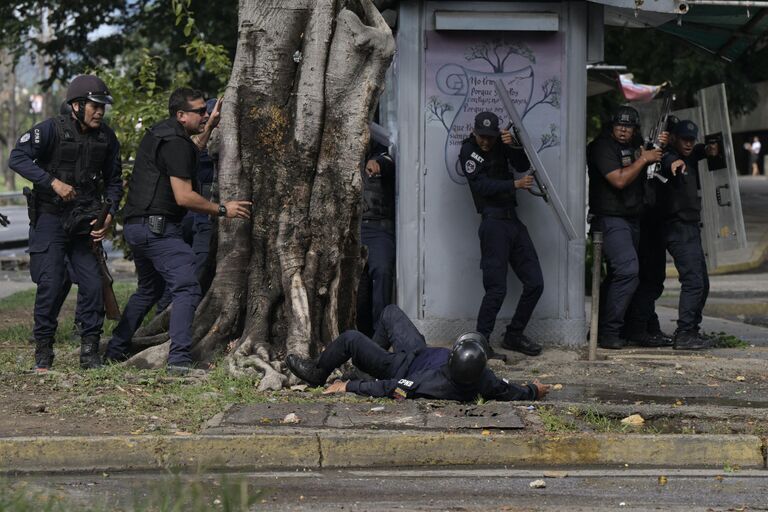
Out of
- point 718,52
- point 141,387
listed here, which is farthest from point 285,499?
point 718,52

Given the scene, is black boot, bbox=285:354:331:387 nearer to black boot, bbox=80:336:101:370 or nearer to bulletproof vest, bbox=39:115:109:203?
black boot, bbox=80:336:101:370

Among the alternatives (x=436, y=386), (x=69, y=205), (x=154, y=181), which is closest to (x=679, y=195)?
(x=436, y=386)

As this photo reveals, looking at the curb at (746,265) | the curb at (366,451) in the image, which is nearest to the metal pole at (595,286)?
the curb at (366,451)

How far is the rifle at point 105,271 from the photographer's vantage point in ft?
27.8

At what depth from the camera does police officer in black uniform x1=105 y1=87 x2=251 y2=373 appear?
8.38 meters

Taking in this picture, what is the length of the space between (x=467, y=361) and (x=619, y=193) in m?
3.45

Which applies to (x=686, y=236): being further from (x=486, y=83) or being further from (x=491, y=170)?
(x=486, y=83)

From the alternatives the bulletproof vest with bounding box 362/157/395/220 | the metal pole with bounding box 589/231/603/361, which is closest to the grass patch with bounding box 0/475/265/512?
the metal pole with bounding box 589/231/603/361

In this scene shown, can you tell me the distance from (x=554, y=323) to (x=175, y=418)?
4026mm

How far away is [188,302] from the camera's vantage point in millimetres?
8367

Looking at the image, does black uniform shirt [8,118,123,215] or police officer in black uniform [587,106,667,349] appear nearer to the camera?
black uniform shirt [8,118,123,215]

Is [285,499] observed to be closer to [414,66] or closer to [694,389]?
[694,389]

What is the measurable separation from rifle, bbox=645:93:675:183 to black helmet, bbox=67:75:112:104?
424cm

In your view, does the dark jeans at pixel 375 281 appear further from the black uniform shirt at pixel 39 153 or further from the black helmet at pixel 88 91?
the black helmet at pixel 88 91
